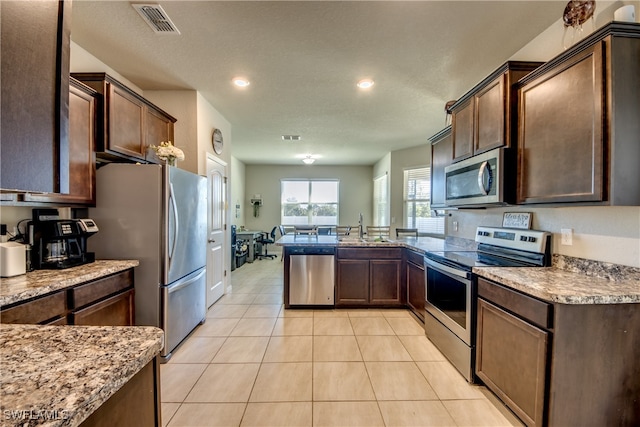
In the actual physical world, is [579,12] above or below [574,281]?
above

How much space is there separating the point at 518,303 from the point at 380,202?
6.03 metres

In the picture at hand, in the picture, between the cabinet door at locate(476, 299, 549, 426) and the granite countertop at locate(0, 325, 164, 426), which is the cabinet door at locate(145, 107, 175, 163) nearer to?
the granite countertop at locate(0, 325, 164, 426)

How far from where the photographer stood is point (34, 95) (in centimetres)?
69

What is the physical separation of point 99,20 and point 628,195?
3.56 m

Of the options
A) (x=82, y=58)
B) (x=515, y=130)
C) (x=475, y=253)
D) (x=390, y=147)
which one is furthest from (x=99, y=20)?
(x=390, y=147)

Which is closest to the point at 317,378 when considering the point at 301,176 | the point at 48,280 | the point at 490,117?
the point at 48,280

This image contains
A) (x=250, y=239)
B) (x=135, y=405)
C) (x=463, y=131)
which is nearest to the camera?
(x=135, y=405)

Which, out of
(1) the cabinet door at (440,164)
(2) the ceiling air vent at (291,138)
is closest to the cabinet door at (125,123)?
(2) the ceiling air vent at (291,138)

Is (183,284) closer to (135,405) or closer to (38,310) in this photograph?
(38,310)

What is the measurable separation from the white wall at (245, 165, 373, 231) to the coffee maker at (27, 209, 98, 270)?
6.08 metres

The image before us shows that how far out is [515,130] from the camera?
1996 mm

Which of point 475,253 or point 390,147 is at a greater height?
point 390,147

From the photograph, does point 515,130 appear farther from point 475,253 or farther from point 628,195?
point 475,253

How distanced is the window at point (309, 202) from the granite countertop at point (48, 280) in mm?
6284
